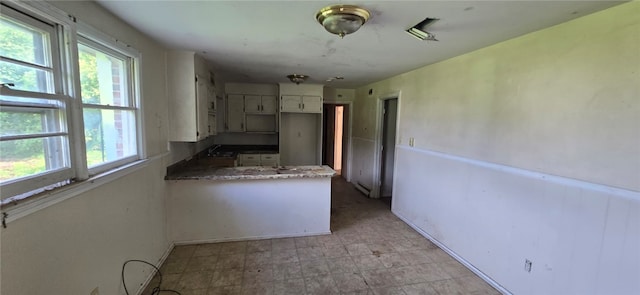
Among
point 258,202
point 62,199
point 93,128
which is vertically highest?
point 93,128

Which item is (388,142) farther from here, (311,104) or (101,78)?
(101,78)

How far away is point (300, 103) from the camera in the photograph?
4.84m

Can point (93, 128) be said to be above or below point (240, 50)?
below

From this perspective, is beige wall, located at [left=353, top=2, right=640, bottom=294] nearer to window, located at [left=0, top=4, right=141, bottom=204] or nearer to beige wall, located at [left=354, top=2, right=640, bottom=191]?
beige wall, located at [left=354, top=2, right=640, bottom=191]

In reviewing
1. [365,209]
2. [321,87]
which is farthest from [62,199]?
[321,87]

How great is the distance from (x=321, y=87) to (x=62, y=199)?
13.5 feet

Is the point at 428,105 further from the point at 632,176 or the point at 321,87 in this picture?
the point at 321,87

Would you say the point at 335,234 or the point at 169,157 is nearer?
the point at 169,157

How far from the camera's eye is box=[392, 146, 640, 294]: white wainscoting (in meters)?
1.48

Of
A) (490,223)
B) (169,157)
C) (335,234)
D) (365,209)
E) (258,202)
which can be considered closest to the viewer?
(490,223)

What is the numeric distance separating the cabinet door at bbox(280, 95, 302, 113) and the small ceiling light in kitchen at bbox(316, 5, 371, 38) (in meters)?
3.32

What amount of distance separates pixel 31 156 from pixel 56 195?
210 millimetres

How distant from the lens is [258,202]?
118 inches

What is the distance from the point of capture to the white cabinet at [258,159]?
4.64 meters
